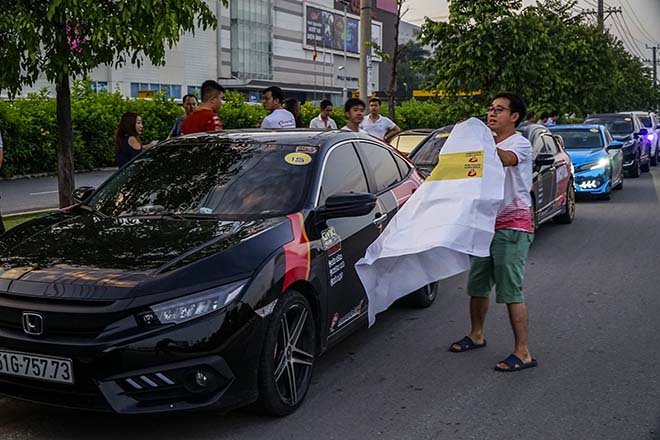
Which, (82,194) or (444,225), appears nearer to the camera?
(444,225)

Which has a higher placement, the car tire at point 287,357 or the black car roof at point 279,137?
the black car roof at point 279,137

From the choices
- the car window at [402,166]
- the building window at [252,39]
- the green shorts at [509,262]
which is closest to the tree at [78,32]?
the car window at [402,166]

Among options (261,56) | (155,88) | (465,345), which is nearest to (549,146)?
(465,345)

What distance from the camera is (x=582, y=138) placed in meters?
16.7

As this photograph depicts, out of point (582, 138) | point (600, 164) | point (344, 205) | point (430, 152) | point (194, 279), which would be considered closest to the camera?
point (194, 279)

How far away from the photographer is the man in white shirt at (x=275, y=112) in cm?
1022

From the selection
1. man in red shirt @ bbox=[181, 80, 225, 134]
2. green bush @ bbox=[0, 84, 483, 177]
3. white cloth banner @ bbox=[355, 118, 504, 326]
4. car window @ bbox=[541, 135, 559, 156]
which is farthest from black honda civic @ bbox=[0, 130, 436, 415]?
green bush @ bbox=[0, 84, 483, 177]

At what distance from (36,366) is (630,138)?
21.0 m

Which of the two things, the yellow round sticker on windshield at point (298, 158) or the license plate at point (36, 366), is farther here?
the yellow round sticker on windshield at point (298, 158)

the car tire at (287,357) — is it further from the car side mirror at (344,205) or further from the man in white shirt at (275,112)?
the man in white shirt at (275,112)

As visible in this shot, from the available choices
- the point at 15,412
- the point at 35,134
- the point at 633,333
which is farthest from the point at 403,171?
the point at 35,134

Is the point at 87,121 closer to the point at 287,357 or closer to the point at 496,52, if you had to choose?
the point at 496,52

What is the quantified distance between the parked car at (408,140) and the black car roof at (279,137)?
710 cm

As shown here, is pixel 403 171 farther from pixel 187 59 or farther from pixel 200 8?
pixel 187 59
